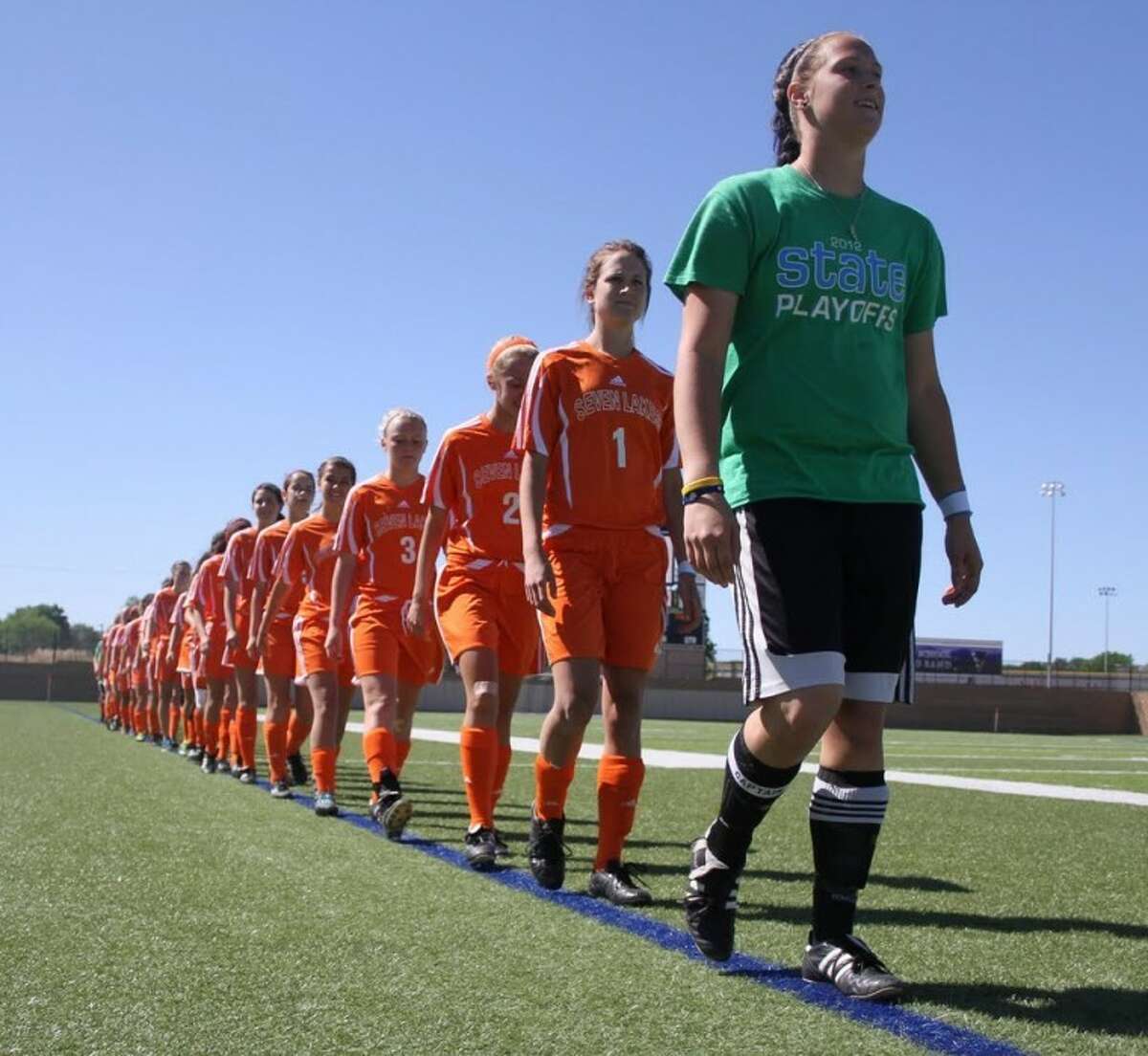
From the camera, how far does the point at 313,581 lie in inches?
381

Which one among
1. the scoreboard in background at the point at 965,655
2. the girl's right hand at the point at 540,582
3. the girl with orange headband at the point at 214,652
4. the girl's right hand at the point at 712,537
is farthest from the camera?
the scoreboard in background at the point at 965,655

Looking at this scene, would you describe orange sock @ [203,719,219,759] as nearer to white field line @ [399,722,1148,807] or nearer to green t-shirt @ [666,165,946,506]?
white field line @ [399,722,1148,807]

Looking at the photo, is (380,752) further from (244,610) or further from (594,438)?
(244,610)

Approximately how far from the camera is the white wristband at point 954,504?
3.98 meters

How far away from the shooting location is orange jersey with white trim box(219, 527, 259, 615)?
12312 mm

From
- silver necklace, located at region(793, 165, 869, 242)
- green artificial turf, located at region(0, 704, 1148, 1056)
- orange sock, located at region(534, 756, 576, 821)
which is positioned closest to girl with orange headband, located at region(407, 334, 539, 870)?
green artificial turf, located at region(0, 704, 1148, 1056)

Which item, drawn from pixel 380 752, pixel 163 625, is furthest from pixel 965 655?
pixel 380 752

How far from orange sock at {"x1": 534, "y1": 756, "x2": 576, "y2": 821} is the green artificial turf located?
0.31 metres

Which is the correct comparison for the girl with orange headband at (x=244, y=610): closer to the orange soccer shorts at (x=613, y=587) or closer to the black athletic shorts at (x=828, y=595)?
the orange soccer shorts at (x=613, y=587)

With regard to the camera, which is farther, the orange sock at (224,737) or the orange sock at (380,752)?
the orange sock at (224,737)

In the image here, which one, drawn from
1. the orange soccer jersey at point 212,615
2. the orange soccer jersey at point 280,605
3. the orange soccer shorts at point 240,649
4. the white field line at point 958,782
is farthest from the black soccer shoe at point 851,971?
the orange soccer jersey at point 212,615

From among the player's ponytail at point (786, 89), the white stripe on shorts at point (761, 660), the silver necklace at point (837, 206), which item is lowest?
the white stripe on shorts at point (761, 660)

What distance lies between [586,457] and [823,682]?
7.24 feet

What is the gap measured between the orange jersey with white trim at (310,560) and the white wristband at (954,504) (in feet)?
19.5
